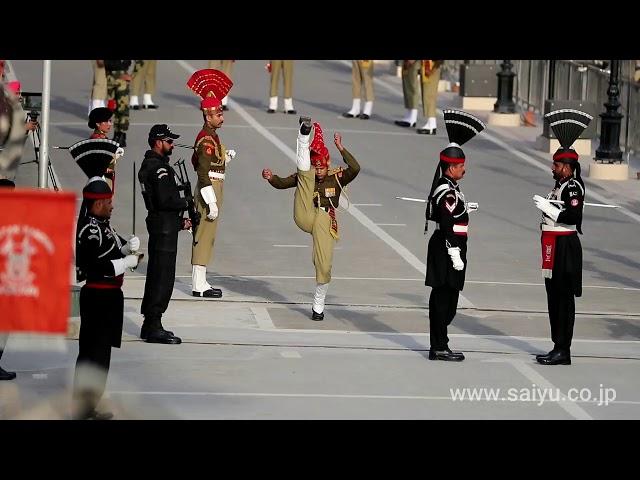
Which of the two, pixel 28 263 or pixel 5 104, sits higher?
pixel 5 104

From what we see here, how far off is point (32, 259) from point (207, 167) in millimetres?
5777

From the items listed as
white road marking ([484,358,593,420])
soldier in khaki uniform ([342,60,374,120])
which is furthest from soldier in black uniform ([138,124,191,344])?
soldier in khaki uniform ([342,60,374,120])

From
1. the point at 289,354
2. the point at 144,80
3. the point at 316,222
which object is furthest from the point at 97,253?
the point at 144,80

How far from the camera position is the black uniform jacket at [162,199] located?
52.7 ft

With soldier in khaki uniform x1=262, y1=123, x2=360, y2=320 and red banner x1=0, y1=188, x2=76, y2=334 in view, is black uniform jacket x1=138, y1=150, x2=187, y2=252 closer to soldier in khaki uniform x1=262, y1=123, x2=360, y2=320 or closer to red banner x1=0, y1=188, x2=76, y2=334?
soldier in khaki uniform x1=262, y1=123, x2=360, y2=320

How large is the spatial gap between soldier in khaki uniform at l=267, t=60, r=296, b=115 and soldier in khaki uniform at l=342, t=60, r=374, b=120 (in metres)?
1.06

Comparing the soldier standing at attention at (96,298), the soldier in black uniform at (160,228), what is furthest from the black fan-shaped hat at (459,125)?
the soldier standing at attention at (96,298)

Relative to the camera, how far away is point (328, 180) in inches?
685

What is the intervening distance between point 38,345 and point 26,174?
9.53m

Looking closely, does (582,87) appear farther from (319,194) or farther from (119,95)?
(319,194)

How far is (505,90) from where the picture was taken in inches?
1289

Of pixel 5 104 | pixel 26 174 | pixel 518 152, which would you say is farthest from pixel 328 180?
pixel 518 152

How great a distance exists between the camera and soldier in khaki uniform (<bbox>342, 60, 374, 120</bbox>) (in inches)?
1271
